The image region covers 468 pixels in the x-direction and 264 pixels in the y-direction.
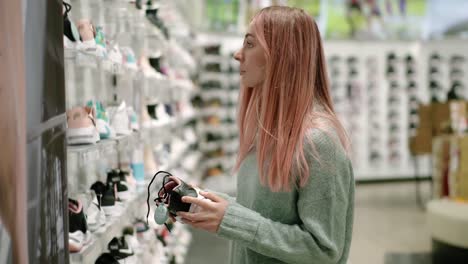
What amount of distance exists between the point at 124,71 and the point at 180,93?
332 centimetres

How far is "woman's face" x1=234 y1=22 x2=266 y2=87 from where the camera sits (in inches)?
55.0

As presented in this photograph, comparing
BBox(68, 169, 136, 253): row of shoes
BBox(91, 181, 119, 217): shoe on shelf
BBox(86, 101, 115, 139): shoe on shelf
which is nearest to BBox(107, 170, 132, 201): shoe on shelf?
BBox(68, 169, 136, 253): row of shoes

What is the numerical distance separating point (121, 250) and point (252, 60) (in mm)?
1353

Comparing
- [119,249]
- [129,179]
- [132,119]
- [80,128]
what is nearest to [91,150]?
[80,128]

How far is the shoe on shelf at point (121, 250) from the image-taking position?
2.28 metres

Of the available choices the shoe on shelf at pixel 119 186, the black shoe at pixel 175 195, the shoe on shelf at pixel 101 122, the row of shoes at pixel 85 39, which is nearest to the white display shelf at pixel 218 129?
the shoe on shelf at pixel 119 186

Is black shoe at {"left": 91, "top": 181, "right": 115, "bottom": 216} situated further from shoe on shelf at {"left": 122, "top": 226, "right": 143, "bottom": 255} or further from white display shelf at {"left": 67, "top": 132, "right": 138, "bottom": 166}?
shoe on shelf at {"left": 122, "top": 226, "right": 143, "bottom": 255}

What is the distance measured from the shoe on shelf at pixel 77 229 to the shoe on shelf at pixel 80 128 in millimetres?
242

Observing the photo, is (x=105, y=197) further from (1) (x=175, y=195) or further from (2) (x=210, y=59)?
(2) (x=210, y=59)

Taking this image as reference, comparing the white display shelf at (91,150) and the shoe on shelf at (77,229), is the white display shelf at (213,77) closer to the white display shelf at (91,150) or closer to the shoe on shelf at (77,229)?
the white display shelf at (91,150)

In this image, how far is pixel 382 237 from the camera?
539 centimetres

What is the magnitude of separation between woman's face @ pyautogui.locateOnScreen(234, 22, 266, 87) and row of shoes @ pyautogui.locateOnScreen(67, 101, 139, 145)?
0.77 meters

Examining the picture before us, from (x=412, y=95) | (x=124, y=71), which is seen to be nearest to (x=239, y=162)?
(x=124, y=71)

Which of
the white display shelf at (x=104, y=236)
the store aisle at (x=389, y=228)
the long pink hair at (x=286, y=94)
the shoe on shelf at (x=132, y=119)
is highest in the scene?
the long pink hair at (x=286, y=94)
